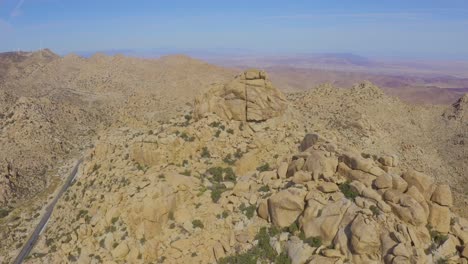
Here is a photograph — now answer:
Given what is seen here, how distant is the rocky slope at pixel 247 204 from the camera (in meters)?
22.3

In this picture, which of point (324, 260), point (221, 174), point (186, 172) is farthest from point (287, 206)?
point (186, 172)

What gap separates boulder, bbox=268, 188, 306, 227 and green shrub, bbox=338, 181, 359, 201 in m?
2.36

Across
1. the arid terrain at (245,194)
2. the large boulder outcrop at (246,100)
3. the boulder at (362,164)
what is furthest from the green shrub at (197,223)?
the large boulder outcrop at (246,100)

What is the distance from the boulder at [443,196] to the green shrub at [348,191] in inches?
178

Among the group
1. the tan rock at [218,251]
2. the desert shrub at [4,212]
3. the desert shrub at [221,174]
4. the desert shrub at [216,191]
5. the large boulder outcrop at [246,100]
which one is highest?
the large boulder outcrop at [246,100]

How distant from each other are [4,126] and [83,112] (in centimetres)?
1699

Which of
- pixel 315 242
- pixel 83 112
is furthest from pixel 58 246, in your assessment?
pixel 83 112

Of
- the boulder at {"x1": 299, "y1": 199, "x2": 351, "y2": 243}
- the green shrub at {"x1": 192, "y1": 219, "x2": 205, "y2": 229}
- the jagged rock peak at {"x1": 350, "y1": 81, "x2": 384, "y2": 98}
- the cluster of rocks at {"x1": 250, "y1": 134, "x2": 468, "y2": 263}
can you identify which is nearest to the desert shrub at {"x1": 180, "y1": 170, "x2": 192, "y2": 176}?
the green shrub at {"x1": 192, "y1": 219, "x2": 205, "y2": 229}

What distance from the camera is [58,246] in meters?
31.5

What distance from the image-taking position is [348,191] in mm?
24312

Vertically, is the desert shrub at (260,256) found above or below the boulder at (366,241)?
below

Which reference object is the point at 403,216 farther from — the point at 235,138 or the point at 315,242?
the point at 235,138

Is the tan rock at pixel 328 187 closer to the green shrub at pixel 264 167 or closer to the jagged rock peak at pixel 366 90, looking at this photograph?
the green shrub at pixel 264 167

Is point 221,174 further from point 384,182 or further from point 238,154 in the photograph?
point 384,182
